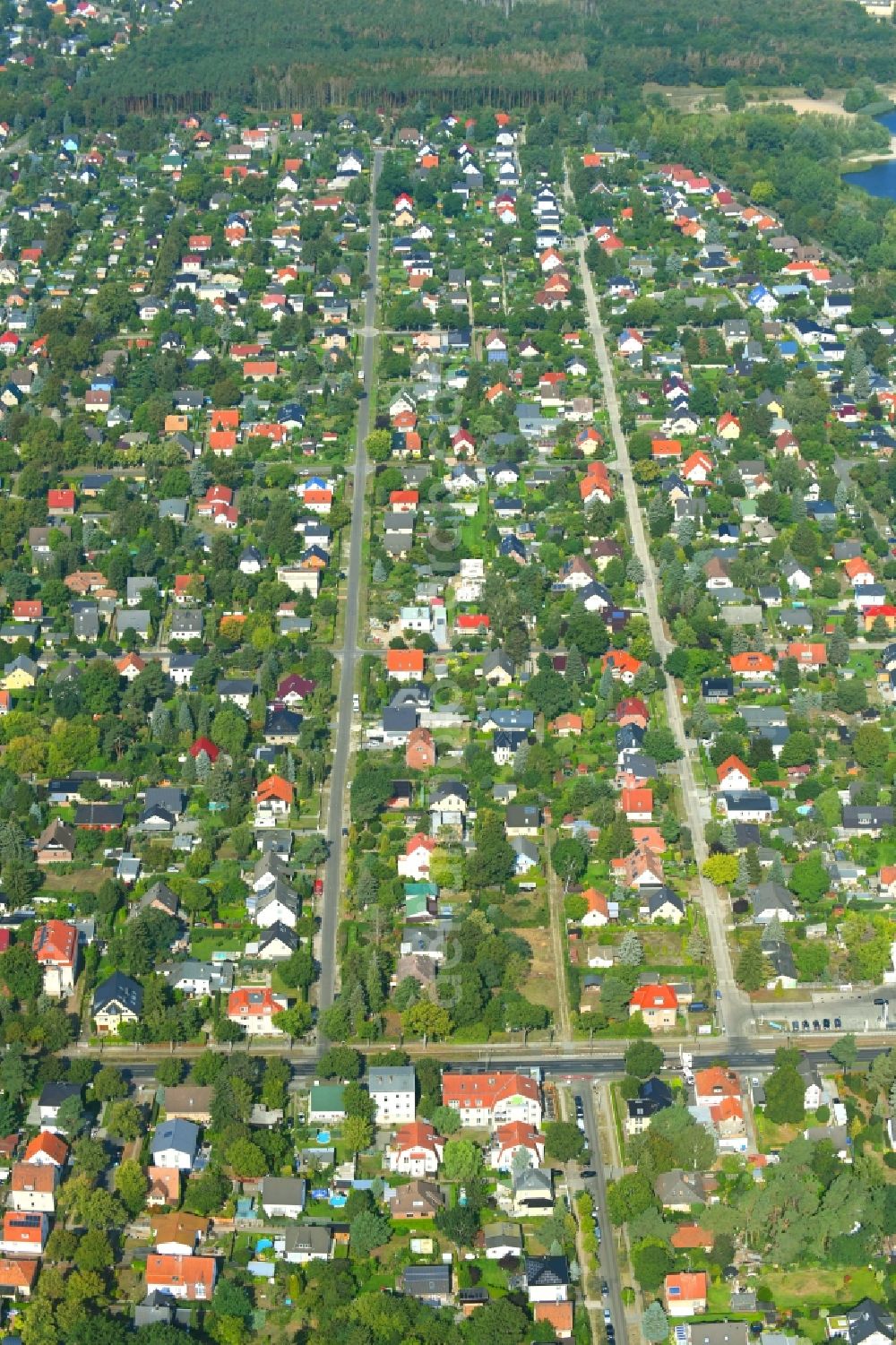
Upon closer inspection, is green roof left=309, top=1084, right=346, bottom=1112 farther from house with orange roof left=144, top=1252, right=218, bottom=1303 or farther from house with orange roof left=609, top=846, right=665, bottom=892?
house with orange roof left=609, top=846, right=665, bottom=892

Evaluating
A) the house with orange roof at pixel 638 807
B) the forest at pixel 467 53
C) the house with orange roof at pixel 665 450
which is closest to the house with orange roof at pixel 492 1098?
the house with orange roof at pixel 638 807

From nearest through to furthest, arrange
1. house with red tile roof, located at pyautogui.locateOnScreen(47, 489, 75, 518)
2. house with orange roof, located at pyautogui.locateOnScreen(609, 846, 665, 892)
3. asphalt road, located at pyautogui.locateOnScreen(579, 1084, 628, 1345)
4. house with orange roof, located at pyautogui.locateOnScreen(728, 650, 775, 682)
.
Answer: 1. asphalt road, located at pyautogui.locateOnScreen(579, 1084, 628, 1345)
2. house with orange roof, located at pyautogui.locateOnScreen(609, 846, 665, 892)
3. house with orange roof, located at pyautogui.locateOnScreen(728, 650, 775, 682)
4. house with red tile roof, located at pyautogui.locateOnScreen(47, 489, 75, 518)

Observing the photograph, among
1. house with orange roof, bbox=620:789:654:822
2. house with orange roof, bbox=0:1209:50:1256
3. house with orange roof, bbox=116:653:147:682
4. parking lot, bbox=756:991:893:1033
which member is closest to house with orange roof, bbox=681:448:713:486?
house with orange roof, bbox=620:789:654:822

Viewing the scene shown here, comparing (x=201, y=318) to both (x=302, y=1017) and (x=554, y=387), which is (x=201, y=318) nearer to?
(x=554, y=387)

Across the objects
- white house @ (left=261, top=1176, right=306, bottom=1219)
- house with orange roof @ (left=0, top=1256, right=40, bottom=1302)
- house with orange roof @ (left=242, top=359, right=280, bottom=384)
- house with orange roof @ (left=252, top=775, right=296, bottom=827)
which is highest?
house with orange roof @ (left=242, top=359, right=280, bottom=384)

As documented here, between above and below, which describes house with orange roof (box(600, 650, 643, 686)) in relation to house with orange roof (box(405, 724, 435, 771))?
above

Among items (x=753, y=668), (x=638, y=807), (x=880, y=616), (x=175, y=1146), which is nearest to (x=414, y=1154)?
(x=175, y=1146)

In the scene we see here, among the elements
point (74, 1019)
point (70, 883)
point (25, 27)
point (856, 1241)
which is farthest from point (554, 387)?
point (25, 27)

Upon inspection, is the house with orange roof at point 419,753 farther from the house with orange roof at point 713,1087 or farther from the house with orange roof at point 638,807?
the house with orange roof at point 713,1087
